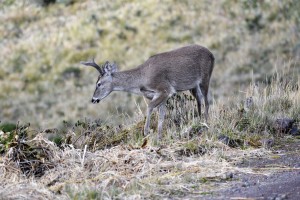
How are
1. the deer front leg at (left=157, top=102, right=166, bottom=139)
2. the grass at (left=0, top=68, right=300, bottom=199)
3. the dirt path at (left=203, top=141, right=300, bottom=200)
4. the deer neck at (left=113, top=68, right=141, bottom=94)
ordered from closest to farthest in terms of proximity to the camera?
1. the dirt path at (left=203, top=141, right=300, bottom=200)
2. the grass at (left=0, top=68, right=300, bottom=199)
3. the deer front leg at (left=157, top=102, right=166, bottom=139)
4. the deer neck at (left=113, top=68, right=141, bottom=94)

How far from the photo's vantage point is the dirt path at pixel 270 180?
782 cm

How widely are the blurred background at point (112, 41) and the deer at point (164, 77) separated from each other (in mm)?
15415

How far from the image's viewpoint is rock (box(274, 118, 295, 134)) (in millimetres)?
12055

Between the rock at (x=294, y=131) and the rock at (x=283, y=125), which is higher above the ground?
the rock at (x=283, y=125)

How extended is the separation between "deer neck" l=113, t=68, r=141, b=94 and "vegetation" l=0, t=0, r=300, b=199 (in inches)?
20.6

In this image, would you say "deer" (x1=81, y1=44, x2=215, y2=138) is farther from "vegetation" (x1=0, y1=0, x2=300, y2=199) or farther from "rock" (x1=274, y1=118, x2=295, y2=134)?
"rock" (x1=274, y1=118, x2=295, y2=134)

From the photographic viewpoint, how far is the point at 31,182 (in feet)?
28.4

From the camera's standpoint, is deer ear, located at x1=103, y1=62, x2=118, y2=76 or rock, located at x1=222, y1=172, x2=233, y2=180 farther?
deer ear, located at x1=103, y1=62, x2=118, y2=76

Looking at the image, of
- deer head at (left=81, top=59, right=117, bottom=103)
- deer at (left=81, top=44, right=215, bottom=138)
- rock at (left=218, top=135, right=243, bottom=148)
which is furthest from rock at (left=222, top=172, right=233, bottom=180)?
deer head at (left=81, top=59, right=117, bottom=103)

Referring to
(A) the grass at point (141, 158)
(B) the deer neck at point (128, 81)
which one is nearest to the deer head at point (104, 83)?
(B) the deer neck at point (128, 81)

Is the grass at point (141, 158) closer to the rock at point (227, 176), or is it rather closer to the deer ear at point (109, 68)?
the rock at point (227, 176)

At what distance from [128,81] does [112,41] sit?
2718cm

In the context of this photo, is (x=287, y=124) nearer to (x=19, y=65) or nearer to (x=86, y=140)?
(x=86, y=140)

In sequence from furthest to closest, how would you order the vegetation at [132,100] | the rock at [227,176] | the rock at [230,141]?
the rock at [230,141] < the vegetation at [132,100] < the rock at [227,176]
